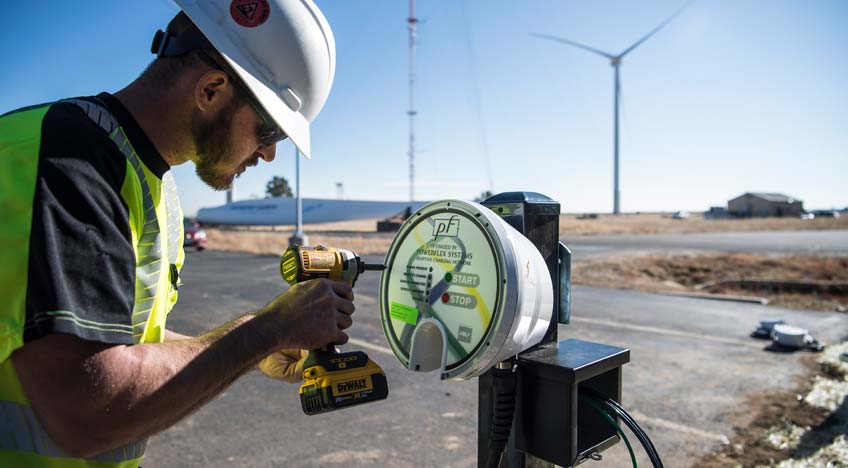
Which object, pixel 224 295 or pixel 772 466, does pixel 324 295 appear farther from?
pixel 224 295

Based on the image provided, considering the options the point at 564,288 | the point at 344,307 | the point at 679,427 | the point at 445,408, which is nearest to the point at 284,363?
the point at 344,307

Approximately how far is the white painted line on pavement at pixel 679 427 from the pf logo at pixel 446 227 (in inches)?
122

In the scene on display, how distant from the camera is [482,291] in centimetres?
132

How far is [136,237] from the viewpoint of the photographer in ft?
3.99

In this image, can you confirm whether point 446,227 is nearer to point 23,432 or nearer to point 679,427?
point 23,432

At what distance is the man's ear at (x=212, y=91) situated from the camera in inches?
53.0

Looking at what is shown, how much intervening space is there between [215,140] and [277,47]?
290 millimetres

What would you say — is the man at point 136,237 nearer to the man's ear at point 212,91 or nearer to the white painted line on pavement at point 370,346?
the man's ear at point 212,91

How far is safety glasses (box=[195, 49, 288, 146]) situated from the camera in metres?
1.36

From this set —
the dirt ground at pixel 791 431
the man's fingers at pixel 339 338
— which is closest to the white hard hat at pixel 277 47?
the man's fingers at pixel 339 338

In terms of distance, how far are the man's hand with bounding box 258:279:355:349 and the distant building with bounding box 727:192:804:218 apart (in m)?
77.7

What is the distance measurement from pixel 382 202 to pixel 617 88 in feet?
76.2

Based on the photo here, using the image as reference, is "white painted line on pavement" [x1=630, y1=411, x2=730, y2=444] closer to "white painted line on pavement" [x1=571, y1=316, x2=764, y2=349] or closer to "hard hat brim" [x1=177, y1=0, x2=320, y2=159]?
"white painted line on pavement" [x1=571, y1=316, x2=764, y2=349]

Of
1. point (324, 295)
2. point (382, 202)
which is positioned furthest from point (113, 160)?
point (382, 202)
